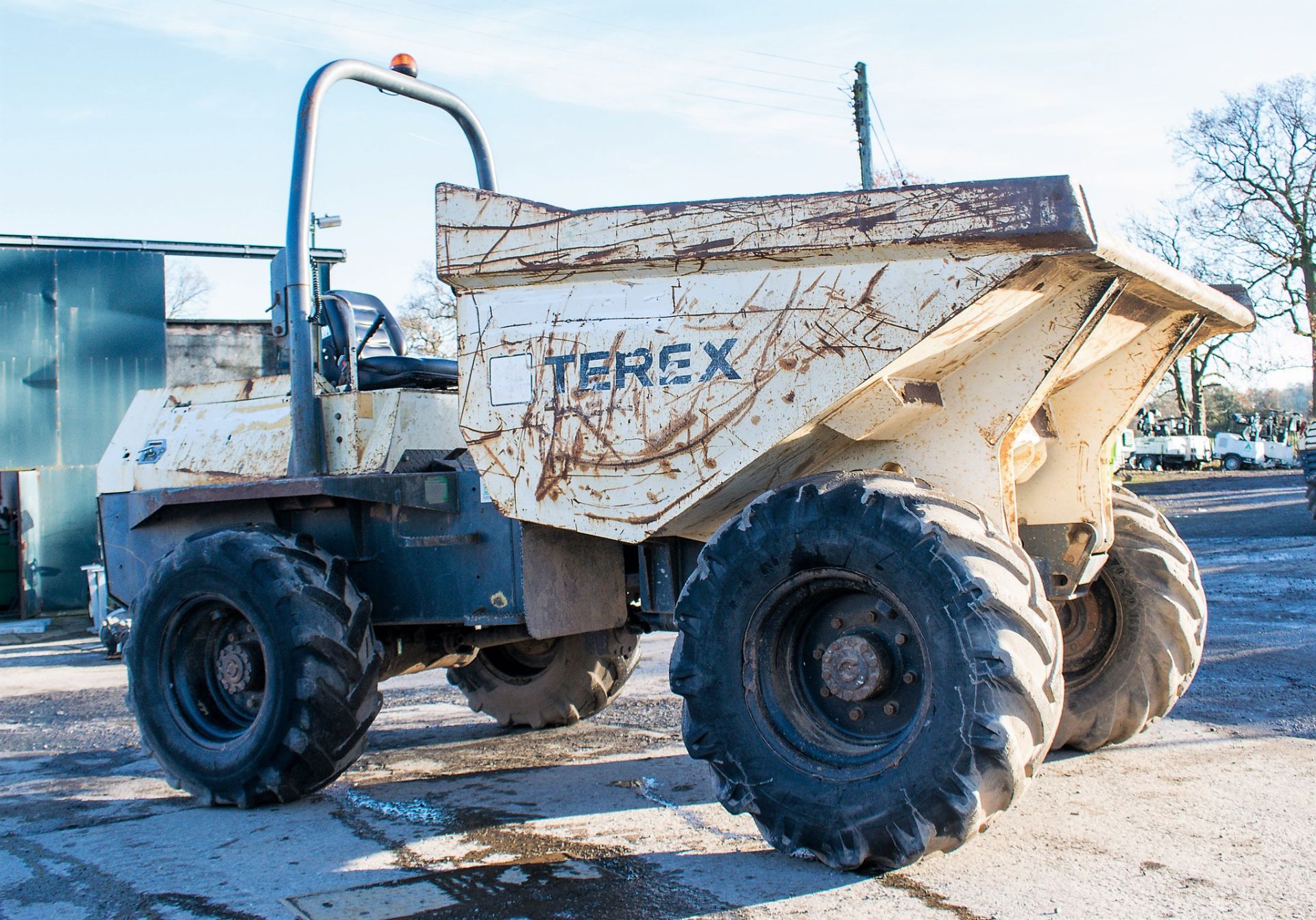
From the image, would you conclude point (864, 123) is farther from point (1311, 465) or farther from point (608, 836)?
point (608, 836)

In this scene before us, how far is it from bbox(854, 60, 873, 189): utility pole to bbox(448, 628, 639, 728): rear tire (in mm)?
A: 21552

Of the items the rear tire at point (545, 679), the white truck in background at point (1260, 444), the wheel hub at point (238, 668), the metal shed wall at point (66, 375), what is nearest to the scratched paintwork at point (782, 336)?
the wheel hub at point (238, 668)

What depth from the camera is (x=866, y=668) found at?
3.66m

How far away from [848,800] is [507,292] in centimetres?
212

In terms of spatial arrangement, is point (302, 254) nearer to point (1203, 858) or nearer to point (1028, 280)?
point (1028, 280)

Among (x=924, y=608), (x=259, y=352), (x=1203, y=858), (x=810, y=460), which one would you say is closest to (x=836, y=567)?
(x=924, y=608)

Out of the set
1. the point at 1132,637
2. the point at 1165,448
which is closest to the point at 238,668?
the point at 1132,637

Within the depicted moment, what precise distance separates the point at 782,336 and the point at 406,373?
2272 millimetres

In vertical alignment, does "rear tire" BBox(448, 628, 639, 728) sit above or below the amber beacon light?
below

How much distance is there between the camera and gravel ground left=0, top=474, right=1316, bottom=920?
3.42m

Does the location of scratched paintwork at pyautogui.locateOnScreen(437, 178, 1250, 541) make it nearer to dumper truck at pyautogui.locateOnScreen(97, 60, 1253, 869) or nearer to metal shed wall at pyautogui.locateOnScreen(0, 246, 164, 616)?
dumper truck at pyautogui.locateOnScreen(97, 60, 1253, 869)

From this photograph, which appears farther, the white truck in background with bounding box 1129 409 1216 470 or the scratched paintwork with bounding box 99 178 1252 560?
the white truck in background with bounding box 1129 409 1216 470

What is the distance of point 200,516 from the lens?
5.60 meters

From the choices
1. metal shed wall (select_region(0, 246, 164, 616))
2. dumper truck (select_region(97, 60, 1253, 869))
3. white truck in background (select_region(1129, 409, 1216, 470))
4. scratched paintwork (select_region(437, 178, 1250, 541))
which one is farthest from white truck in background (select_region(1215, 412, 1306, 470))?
scratched paintwork (select_region(437, 178, 1250, 541))
